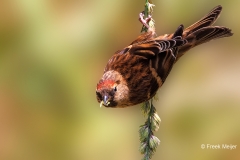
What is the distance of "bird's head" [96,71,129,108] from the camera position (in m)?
1.75

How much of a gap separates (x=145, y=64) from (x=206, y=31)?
0.31 meters

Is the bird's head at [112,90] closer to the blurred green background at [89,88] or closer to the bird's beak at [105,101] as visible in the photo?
the bird's beak at [105,101]

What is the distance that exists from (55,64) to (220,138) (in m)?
1.33

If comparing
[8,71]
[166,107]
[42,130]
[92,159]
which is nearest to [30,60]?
[8,71]

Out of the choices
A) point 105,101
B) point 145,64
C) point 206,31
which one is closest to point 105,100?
point 105,101

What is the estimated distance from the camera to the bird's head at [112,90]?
1750mm

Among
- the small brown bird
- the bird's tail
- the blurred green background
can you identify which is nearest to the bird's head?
the small brown bird

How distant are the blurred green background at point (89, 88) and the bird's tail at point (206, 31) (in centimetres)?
106

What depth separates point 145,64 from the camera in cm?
196

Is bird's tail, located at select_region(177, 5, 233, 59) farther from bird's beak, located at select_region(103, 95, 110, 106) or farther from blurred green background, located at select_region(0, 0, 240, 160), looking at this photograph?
blurred green background, located at select_region(0, 0, 240, 160)

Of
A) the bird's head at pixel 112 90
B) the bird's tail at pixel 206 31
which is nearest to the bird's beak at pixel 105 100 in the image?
the bird's head at pixel 112 90

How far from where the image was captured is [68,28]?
3.43 metres

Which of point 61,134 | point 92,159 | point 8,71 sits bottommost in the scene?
point 92,159

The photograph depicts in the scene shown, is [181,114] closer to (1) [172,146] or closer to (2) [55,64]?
(1) [172,146]
